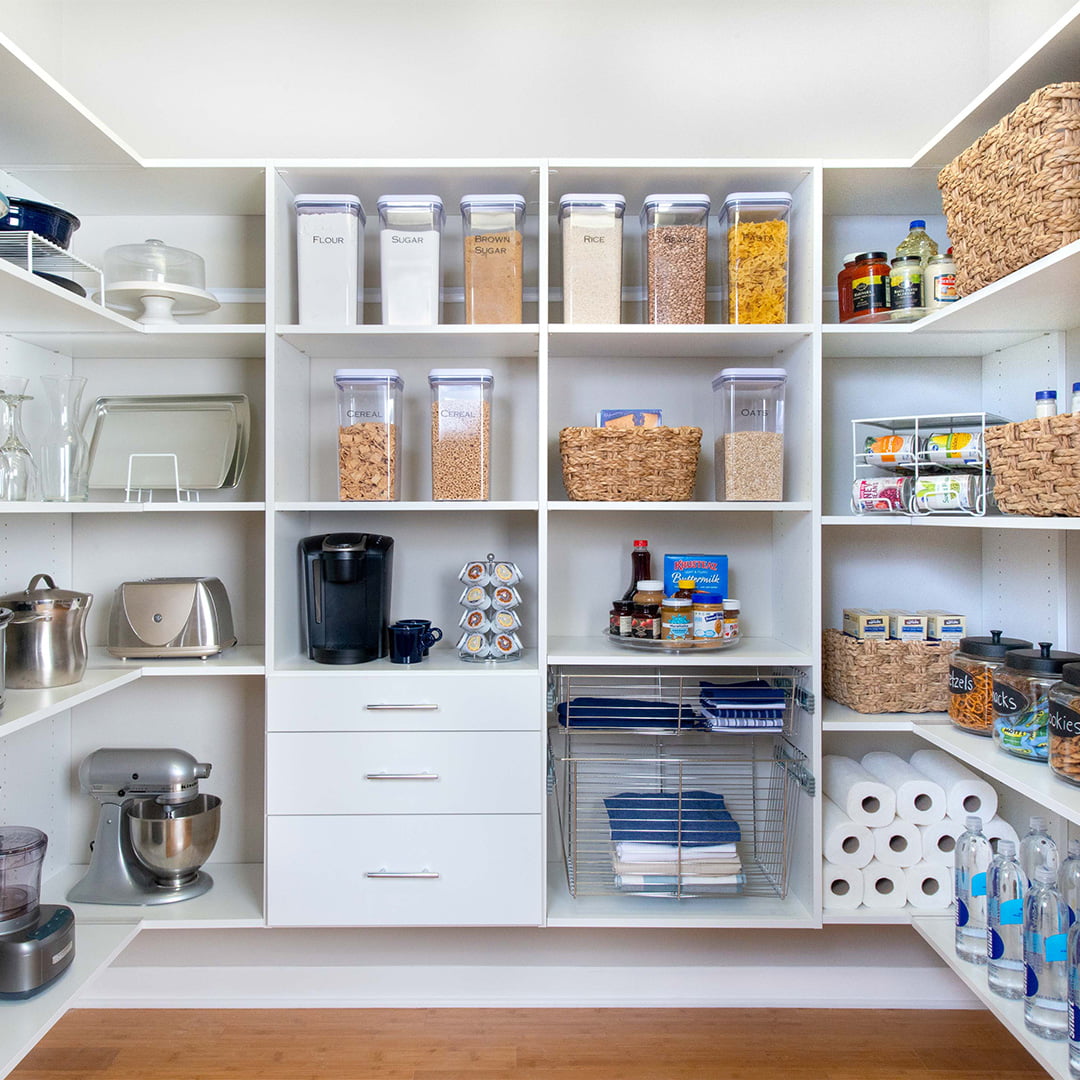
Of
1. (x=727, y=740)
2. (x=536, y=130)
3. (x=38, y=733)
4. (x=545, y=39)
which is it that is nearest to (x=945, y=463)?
(x=727, y=740)

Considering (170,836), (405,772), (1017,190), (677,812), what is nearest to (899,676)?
(677,812)

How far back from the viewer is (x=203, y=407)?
2.31m

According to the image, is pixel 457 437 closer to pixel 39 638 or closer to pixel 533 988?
pixel 39 638

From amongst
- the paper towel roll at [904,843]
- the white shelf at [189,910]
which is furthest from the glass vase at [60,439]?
the paper towel roll at [904,843]

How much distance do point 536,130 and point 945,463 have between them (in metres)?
1.40

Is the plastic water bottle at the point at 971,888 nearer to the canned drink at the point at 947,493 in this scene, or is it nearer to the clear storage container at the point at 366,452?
the canned drink at the point at 947,493

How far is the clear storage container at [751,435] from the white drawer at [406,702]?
0.66 metres

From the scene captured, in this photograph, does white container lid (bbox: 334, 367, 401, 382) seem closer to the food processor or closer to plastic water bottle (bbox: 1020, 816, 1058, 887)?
the food processor

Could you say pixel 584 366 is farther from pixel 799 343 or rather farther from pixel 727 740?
pixel 727 740

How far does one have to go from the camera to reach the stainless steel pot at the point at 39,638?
71.0 inches

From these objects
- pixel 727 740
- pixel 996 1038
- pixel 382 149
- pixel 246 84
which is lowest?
pixel 996 1038

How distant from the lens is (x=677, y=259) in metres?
2.04

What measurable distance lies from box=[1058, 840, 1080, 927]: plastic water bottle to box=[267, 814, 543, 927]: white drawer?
104 centimetres

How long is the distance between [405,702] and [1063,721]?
1.31 metres
